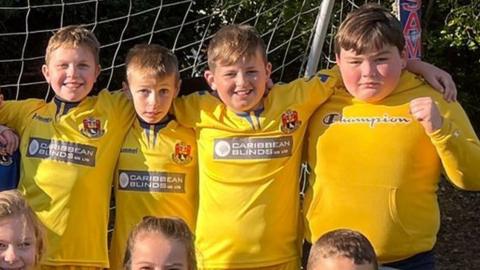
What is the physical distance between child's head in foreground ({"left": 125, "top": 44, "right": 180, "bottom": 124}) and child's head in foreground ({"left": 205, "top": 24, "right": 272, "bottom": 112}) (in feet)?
0.55

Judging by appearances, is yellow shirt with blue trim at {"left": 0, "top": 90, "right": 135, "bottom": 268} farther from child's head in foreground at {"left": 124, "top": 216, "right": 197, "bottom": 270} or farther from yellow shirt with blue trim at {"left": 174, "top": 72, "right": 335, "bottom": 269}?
child's head in foreground at {"left": 124, "top": 216, "right": 197, "bottom": 270}

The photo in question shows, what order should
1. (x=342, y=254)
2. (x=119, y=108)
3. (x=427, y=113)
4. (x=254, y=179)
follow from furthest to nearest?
(x=119, y=108) → (x=254, y=179) → (x=427, y=113) → (x=342, y=254)

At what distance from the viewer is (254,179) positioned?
3.34m

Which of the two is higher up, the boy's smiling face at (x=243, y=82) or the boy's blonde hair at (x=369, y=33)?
the boy's blonde hair at (x=369, y=33)

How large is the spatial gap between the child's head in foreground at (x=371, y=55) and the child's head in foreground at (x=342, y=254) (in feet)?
2.15

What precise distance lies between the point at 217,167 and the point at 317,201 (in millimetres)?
365

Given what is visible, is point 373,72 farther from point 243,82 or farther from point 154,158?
point 154,158

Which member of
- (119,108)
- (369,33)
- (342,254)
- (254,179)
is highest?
(369,33)

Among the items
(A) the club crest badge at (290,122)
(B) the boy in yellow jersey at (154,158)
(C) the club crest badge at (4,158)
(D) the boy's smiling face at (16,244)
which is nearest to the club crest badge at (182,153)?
(B) the boy in yellow jersey at (154,158)

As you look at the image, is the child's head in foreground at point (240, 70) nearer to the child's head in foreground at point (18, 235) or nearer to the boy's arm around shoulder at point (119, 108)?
the boy's arm around shoulder at point (119, 108)

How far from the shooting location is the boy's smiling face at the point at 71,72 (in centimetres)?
348

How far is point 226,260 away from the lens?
132 inches

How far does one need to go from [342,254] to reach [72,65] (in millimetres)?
1317

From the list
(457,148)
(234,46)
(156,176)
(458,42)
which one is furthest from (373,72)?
(458,42)
